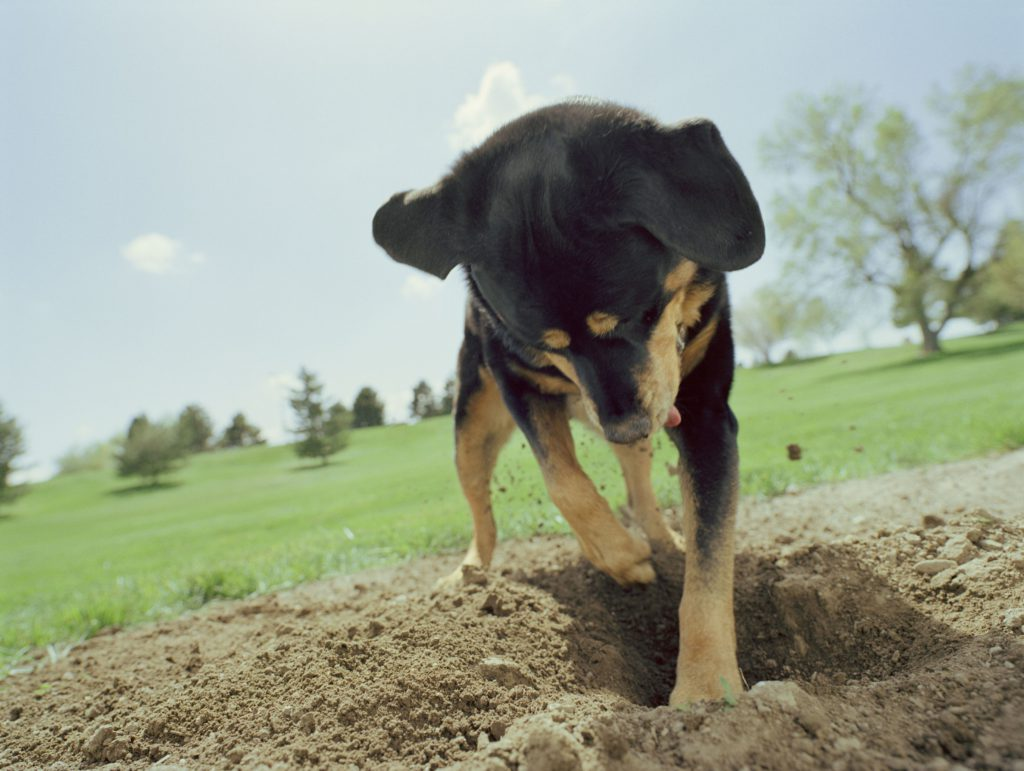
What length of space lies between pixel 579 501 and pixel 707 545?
2.06 feet

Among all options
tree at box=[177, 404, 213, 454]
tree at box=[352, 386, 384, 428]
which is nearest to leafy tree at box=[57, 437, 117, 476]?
tree at box=[177, 404, 213, 454]

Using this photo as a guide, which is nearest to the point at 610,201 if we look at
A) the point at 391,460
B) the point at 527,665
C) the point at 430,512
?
the point at 527,665

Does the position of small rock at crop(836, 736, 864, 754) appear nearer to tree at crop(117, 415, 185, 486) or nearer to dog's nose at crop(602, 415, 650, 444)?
dog's nose at crop(602, 415, 650, 444)

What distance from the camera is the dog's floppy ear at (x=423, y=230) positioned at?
114 inches

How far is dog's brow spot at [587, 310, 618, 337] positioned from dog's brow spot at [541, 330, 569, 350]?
11 centimetres

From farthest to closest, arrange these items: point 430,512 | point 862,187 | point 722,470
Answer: point 862,187, point 430,512, point 722,470

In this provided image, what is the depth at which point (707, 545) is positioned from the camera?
2648mm

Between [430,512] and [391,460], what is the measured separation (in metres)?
13.5

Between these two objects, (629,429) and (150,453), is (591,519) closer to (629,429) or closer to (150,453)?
(629,429)

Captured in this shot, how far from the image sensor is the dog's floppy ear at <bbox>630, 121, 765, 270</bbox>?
7.81 ft

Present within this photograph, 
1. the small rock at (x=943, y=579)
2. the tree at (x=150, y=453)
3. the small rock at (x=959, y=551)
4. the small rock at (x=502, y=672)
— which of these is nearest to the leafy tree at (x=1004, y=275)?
the small rock at (x=959, y=551)

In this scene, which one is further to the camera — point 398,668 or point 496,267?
point 496,267

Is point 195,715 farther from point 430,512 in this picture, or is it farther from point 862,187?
point 862,187

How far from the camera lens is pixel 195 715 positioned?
225 cm
